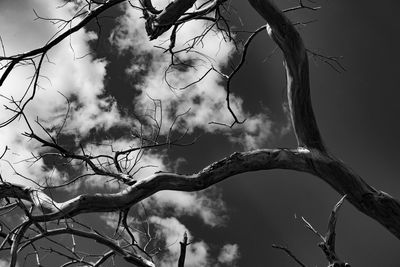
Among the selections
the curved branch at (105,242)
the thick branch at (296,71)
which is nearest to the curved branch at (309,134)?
the thick branch at (296,71)

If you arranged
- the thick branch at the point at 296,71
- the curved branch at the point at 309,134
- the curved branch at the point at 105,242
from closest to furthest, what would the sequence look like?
1. the curved branch at the point at 105,242
2. the curved branch at the point at 309,134
3. the thick branch at the point at 296,71

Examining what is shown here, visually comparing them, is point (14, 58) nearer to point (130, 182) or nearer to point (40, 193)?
point (40, 193)

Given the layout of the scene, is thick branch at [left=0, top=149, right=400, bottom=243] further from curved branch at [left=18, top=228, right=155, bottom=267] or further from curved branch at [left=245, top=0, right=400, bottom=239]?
curved branch at [left=18, top=228, right=155, bottom=267]

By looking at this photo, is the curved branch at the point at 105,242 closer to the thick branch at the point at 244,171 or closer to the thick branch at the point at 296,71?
the thick branch at the point at 244,171

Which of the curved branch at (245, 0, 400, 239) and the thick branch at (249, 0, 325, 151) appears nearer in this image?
the curved branch at (245, 0, 400, 239)

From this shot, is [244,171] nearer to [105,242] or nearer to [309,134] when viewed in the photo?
[309,134]

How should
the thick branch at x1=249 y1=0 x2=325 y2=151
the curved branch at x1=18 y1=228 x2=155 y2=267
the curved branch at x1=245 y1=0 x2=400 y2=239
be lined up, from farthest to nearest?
the thick branch at x1=249 y1=0 x2=325 y2=151
the curved branch at x1=245 y1=0 x2=400 y2=239
the curved branch at x1=18 y1=228 x2=155 y2=267

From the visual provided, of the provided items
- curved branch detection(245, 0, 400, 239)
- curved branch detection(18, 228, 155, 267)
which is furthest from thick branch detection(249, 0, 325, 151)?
curved branch detection(18, 228, 155, 267)

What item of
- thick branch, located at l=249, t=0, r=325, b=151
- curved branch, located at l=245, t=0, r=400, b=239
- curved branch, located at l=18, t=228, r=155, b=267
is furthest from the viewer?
thick branch, located at l=249, t=0, r=325, b=151

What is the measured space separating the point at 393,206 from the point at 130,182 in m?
2.22

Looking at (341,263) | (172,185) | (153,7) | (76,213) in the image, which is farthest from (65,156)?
(341,263)

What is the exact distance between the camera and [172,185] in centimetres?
373

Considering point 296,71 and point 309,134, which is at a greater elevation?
point 296,71


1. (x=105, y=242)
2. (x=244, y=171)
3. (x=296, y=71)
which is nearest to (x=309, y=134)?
(x=296, y=71)
